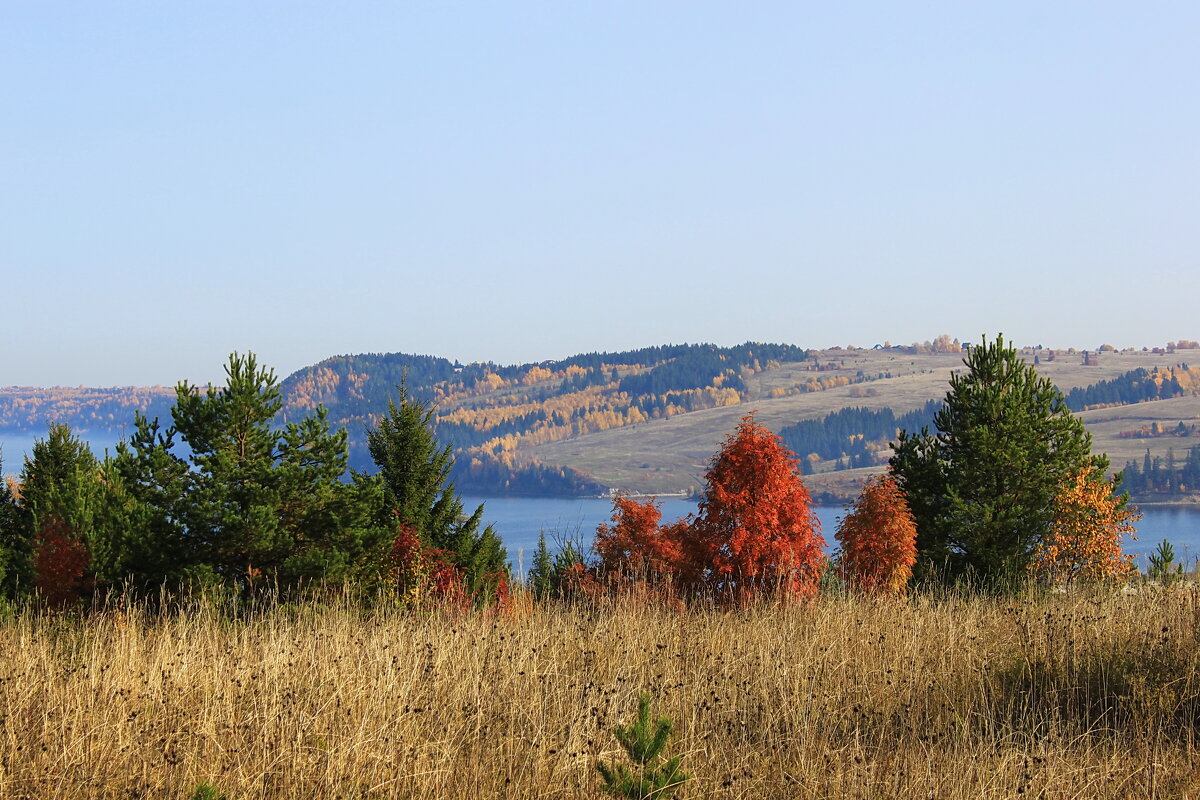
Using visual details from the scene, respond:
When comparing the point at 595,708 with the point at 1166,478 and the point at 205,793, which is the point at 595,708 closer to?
the point at 205,793

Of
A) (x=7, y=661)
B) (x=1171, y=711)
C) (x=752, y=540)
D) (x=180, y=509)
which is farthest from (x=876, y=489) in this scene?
(x=7, y=661)

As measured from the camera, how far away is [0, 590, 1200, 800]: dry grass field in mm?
5539

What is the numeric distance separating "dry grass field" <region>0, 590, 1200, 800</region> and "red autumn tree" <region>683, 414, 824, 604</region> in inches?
385

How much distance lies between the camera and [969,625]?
911 cm

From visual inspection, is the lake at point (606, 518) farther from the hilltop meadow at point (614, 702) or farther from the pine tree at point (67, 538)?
the hilltop meadow at point (614, 702)

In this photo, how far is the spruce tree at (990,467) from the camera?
25562mm

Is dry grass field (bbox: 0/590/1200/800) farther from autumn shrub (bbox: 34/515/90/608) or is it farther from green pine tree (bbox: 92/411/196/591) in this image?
autumn shrub (bbox: 34/515/90/608)

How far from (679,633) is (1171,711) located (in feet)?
12.7

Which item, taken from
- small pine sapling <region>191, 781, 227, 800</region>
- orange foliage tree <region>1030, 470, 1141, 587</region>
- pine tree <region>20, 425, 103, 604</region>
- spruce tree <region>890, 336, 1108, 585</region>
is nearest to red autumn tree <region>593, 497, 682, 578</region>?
spruce tree <region>890, 336, 1108, 585</region>

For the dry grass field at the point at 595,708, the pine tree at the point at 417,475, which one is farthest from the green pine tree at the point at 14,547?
the dry grass field at the point at 595,708

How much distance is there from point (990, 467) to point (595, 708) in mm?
21549

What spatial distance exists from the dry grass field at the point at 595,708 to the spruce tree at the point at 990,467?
53.4ft

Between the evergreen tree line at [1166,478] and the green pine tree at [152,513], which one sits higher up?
the green pine tree at [152,513]

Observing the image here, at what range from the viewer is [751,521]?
1962cm
